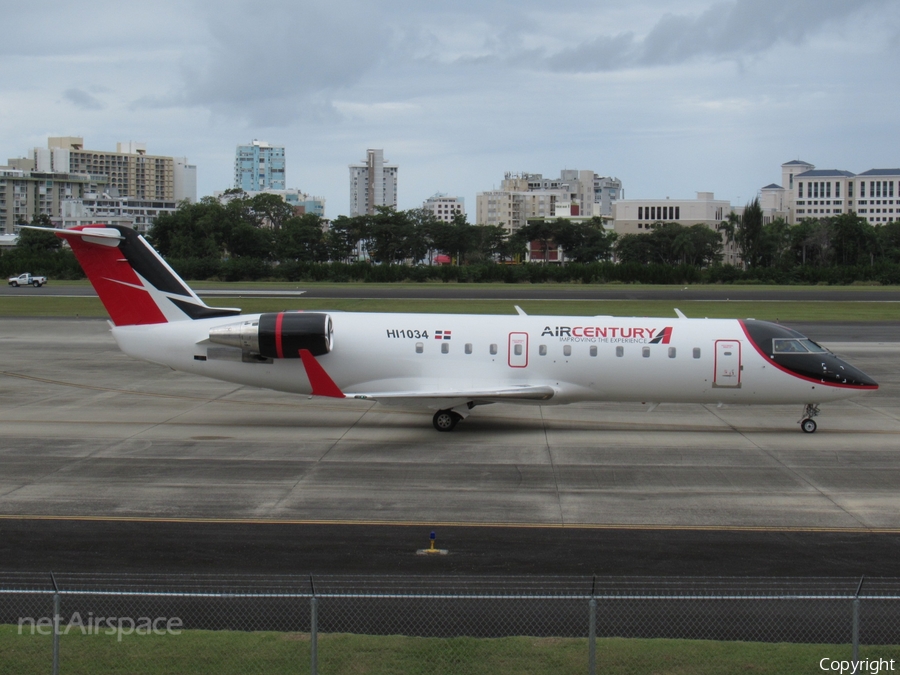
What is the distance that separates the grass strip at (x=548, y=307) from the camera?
59844mm

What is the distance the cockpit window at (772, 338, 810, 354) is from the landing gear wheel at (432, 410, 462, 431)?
340 inches

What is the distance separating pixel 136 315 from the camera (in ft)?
80.8

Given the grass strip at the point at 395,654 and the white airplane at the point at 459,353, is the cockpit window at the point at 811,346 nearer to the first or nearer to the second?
the white airplane at the point at 459,353

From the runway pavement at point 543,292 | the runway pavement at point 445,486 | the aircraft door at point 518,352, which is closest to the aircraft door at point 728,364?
the runway pavement at point 445,486

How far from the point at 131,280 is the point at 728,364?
1626 centimetres

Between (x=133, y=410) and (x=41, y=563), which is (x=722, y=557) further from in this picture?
(x=133, y=410)

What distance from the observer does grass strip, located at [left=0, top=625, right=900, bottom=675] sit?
964 cm

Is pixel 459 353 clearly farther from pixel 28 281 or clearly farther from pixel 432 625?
pixel 28 281

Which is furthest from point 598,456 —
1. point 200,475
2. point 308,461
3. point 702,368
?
point 200,475

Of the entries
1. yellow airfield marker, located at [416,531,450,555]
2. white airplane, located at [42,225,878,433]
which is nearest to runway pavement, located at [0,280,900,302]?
white airplane, located at [42,225,878,433]

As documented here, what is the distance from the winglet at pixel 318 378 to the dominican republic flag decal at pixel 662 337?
8.45 meters

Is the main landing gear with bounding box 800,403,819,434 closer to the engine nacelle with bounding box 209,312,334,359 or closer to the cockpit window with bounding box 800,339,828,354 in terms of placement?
the cockpit window with bounding box 800,339,828,354

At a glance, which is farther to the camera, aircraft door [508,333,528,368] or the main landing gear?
the main landing gear

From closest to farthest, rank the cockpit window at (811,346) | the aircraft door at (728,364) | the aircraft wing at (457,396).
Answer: the aircraft wing at (457,396) → the aircraft door at (728,364) → the cockpit window at (811,346)
